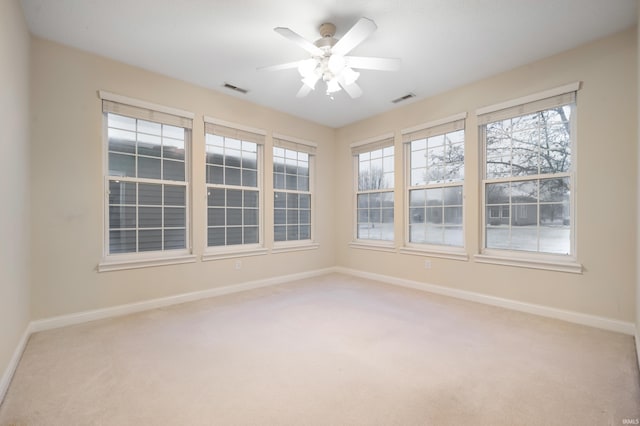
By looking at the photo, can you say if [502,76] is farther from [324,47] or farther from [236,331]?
[236,331]

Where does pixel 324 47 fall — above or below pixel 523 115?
above

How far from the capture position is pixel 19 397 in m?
1.74

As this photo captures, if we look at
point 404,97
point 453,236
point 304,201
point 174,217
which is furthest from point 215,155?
point 453,236

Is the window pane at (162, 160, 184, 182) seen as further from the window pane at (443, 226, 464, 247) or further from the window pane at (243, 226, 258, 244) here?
the window pane at (443, 226, 464, 247)

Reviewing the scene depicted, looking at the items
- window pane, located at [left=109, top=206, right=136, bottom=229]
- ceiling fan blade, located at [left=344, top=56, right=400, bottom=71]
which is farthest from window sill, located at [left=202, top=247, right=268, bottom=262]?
ceiling fan blade, located at [left=344, top=56, right=400, bottom=71]

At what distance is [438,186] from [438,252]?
0.93 m

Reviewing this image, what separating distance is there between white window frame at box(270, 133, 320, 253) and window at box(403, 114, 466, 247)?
5.38ft

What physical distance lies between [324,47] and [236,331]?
2700mm

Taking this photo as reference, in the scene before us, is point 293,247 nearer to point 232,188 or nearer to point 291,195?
point 291,195

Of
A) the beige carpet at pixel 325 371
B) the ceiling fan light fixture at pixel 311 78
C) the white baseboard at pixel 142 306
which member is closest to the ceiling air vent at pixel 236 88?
the ceiling fan light fixture at pixel 311 78

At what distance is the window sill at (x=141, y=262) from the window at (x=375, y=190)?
288cm

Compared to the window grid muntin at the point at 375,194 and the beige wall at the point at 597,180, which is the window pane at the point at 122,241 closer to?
the window grid muntin at the point at 375,194

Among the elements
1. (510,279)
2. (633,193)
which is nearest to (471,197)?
(510,279)

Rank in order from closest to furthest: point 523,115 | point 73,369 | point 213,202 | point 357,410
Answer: point 357,410
point 73,369
point 523,115
point 213,202
